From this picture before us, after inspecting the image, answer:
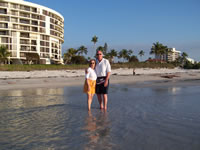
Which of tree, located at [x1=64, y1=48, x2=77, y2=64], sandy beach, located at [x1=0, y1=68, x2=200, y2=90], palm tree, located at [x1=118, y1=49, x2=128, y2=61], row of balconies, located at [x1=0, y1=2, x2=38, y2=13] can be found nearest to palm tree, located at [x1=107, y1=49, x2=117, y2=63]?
palm tree, located at [x1=118, y1=49, x2=128, y2=61]

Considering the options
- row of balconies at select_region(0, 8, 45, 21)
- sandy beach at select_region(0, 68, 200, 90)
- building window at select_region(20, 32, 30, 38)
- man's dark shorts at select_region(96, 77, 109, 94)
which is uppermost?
row of balconies at select_region(0, 8, 45, 21)

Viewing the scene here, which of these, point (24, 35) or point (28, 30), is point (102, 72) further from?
point (24, 35)

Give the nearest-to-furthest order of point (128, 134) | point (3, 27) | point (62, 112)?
point (128, 134)
point (62, 112)
point (3, 27)

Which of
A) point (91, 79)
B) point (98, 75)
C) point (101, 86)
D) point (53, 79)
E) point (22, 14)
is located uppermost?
point (22, 14)

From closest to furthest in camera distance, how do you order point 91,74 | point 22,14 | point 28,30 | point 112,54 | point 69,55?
1. point 91,74
2. point 22,14
3. point 28,30
4. point 69,55
5. point 112,54

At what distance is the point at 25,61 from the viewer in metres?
67.2

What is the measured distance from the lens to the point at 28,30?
70250mm

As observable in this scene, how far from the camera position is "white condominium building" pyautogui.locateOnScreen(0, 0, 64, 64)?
65938 millimetres

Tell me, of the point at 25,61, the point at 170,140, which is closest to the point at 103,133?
the point at 170,140

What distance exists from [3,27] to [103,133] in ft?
236

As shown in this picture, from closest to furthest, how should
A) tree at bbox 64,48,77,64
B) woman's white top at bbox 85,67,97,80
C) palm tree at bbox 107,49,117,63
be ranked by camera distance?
woman's white top at bbox 85,67,97,80 → tree at bbox 64,48,77,64 → palm tree at bbox 107,49,117,63

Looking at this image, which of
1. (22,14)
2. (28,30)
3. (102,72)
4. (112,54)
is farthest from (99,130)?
(112,54)

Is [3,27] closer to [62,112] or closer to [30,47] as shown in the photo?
[30,47]

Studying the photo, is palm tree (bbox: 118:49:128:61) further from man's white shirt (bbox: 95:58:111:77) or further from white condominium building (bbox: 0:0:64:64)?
man's white shirt (bbox: 95:58:111:77)
